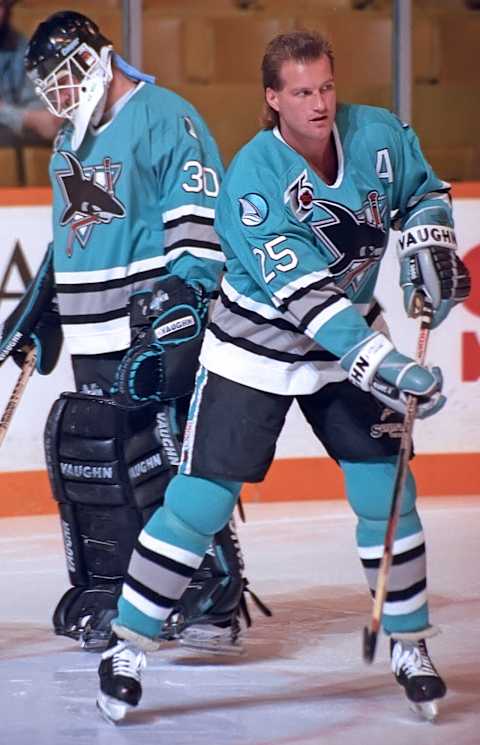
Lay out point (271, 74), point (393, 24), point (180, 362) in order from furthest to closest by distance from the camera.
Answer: point (393, 24), point (180, 362), point (271, 74)

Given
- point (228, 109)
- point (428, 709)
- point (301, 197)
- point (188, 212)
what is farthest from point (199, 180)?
point (228, 109)

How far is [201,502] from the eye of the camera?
104 inches

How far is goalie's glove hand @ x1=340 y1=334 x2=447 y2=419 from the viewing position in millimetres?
2408

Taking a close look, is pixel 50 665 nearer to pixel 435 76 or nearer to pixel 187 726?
pixel 187 726

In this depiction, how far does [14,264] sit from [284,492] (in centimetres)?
96

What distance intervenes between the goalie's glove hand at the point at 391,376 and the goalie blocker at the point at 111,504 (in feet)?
2.35

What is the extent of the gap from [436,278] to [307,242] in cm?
24

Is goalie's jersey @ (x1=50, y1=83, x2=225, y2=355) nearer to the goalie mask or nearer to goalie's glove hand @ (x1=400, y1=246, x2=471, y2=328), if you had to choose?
the goalie mask

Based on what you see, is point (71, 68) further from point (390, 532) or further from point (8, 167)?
point (8, 167)

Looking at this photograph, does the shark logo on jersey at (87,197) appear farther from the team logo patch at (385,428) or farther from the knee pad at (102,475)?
the team logo patch at (385,428)

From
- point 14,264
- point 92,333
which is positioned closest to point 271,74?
point 92,333

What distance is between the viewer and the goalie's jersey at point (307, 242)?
2.48m

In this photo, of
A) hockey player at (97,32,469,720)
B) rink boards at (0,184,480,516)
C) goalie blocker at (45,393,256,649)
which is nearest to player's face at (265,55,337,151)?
hockey player at (97,32,469,720)

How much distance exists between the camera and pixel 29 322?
3209mm
